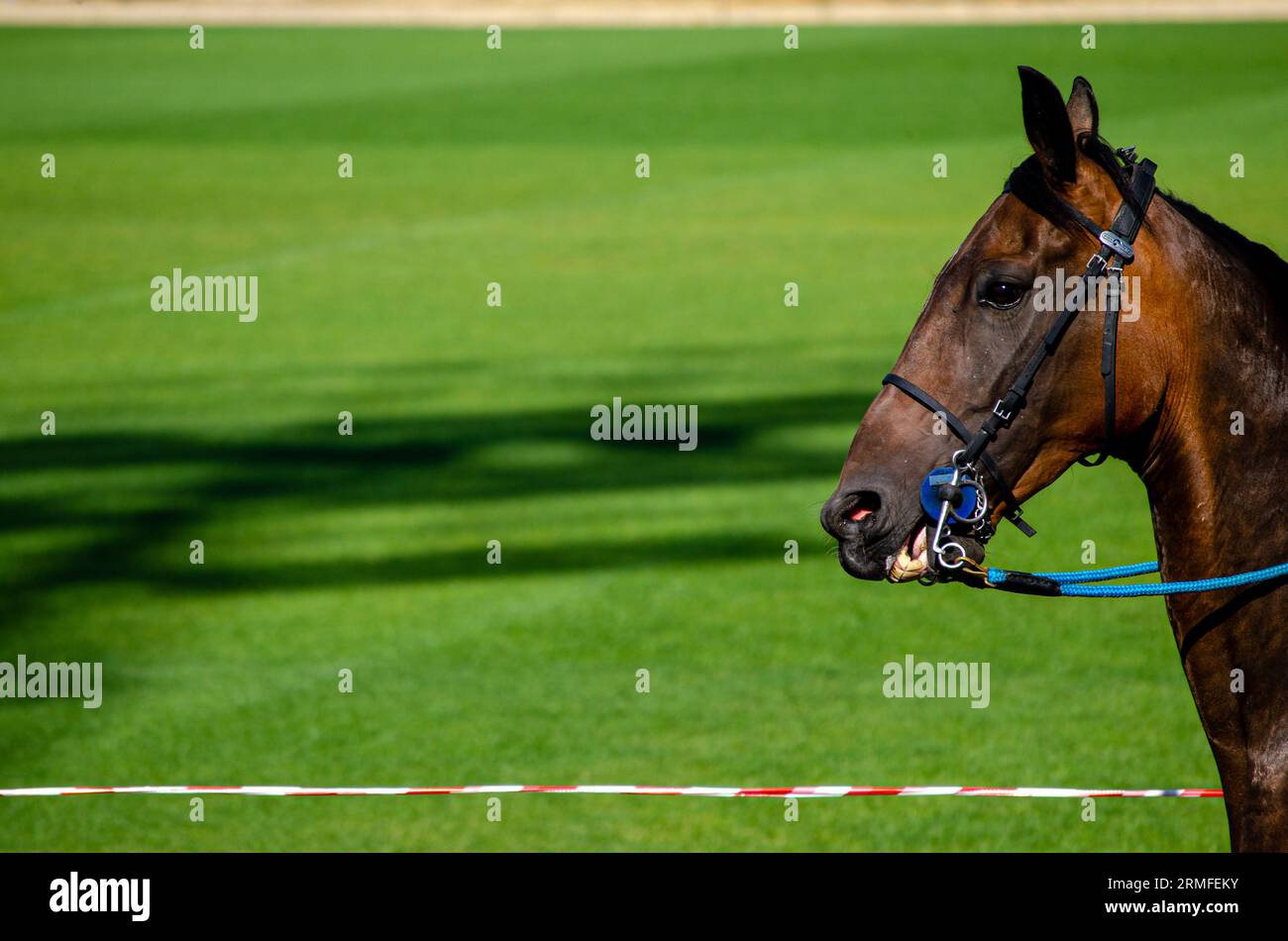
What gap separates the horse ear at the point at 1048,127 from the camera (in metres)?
3.24

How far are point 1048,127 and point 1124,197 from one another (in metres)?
0.23

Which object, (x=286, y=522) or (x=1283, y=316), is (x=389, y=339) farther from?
(x=1283, y=316)

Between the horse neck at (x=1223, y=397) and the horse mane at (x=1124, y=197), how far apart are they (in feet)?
0.10

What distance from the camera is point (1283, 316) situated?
139 inches

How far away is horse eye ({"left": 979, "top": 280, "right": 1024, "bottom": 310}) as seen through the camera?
3.46 m

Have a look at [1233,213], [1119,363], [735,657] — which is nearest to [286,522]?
[735,657]

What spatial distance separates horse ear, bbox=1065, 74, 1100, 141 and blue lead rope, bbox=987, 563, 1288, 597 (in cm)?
93

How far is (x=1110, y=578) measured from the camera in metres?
3.71

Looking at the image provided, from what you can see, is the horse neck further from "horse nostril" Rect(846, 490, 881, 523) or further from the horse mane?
"horse nostril" Rect(846, 490, 881, 523)
